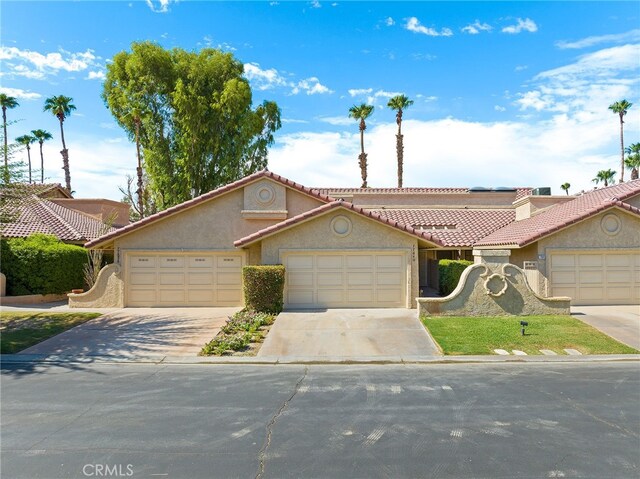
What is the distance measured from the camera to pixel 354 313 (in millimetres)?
15836

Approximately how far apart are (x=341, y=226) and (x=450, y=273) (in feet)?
20.0

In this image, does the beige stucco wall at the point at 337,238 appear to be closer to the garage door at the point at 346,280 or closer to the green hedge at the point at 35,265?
the garage door at the point at 346,280

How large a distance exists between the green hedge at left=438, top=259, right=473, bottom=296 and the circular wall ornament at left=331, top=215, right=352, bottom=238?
5.69 meters

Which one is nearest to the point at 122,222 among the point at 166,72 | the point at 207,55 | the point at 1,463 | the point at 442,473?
the point at 166,72

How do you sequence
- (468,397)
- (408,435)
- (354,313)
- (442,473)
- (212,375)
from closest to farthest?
(442,473) → (408,435) → (468,397) → (212,375) → (354,313)

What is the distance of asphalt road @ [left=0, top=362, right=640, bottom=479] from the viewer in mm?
5242

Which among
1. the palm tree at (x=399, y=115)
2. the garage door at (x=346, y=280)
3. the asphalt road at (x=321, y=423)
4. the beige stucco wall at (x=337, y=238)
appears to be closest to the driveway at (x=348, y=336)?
the garage door at (x=346, y=280)

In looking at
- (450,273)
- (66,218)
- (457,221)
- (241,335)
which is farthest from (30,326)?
(457,221)

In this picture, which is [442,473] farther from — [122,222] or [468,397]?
[122,222]

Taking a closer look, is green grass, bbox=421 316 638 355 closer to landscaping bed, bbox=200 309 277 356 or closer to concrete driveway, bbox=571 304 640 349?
concrete driveway, bbox=571 304 640 349

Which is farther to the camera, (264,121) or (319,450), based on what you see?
(264,121)

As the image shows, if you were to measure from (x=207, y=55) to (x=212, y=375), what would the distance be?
31436 mm

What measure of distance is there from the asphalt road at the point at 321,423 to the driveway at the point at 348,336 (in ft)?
4.64

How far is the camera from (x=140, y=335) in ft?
42.4
